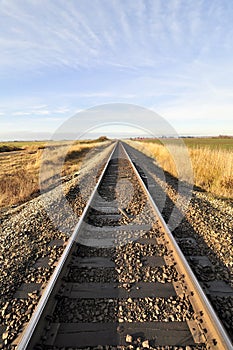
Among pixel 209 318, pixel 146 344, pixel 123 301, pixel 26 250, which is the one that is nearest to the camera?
pixel 146 344

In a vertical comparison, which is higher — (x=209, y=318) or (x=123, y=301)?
(x=209, y=318)

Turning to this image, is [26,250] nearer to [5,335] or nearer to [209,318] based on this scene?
[5,335]

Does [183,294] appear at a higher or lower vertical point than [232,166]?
lower

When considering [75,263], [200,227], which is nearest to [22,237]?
[75,263]

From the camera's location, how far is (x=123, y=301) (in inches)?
105

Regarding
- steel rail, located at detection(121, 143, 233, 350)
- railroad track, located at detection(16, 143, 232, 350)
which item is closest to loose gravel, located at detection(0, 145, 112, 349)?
railroad track, located at detection(16, 143, 232, 350)

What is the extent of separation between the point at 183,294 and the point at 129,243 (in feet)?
4.60

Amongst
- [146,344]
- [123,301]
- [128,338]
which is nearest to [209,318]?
[146,344]

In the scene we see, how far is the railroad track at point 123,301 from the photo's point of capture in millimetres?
2162

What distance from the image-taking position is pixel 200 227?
4801mm

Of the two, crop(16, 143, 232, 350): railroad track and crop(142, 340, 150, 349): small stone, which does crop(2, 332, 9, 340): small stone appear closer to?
crop(16, 143, 232, 350): railroad track

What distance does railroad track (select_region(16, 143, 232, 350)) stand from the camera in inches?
85.1

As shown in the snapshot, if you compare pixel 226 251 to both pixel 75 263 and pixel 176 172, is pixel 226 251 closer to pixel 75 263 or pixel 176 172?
pixel 75 263

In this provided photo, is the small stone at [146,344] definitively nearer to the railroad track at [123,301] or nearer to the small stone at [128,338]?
the railroad track at [123,301]
